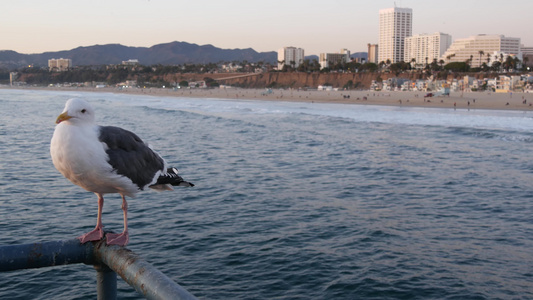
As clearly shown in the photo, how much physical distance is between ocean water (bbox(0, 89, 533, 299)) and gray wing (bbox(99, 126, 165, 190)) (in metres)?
4.84

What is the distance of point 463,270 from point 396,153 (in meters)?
17.5

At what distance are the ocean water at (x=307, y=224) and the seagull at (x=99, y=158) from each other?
492cm

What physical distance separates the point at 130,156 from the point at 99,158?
472mm

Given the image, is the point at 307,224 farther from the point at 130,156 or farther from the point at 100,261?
the point at 100,261

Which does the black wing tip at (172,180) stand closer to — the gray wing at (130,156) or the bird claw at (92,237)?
the gray wing at (130,156)

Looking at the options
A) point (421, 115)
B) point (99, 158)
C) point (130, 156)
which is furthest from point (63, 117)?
point (421, 115)

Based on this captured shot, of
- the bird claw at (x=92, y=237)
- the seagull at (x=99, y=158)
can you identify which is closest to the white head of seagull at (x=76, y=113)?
the seagull at (x=99, y=158)

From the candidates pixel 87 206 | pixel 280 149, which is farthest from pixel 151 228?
pixel 280 149

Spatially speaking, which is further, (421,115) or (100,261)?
(421,115)

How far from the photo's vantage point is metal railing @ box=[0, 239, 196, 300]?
2.43 m

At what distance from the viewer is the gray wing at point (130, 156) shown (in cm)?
400

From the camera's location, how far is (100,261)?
2961 millimetres

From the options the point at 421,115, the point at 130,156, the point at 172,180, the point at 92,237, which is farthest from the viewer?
the point at 421,115

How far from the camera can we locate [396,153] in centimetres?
2722
